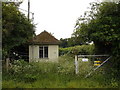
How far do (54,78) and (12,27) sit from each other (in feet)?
15.4

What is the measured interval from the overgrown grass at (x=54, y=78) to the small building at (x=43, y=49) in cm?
682

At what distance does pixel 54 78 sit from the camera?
7.42m

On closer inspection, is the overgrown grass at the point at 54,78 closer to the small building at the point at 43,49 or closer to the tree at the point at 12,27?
the tree at the point at 12,27

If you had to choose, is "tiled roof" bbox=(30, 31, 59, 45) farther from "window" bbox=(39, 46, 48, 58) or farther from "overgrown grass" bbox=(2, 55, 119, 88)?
"overgrown grass" bbox=(2, 55, 119, 88)

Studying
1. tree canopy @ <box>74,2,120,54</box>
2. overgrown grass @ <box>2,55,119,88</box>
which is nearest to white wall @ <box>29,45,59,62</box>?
overgrown grass @ <box>2,55,119,88</box>

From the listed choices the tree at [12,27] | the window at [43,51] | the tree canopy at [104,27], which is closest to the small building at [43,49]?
the window at [43,51]

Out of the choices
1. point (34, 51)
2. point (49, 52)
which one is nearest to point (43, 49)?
point (49, 52)

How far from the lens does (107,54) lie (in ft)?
28.2

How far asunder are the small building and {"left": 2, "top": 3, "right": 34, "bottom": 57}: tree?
3.86m

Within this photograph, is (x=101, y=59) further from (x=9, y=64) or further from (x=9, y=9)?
(x=9, y=9)

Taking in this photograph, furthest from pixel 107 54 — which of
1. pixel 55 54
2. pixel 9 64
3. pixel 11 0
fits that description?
pixel 55 54

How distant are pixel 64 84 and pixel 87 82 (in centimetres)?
108

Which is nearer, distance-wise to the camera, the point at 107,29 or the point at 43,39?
the point at 107,29

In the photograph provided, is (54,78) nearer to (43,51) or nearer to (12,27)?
(12,27)
